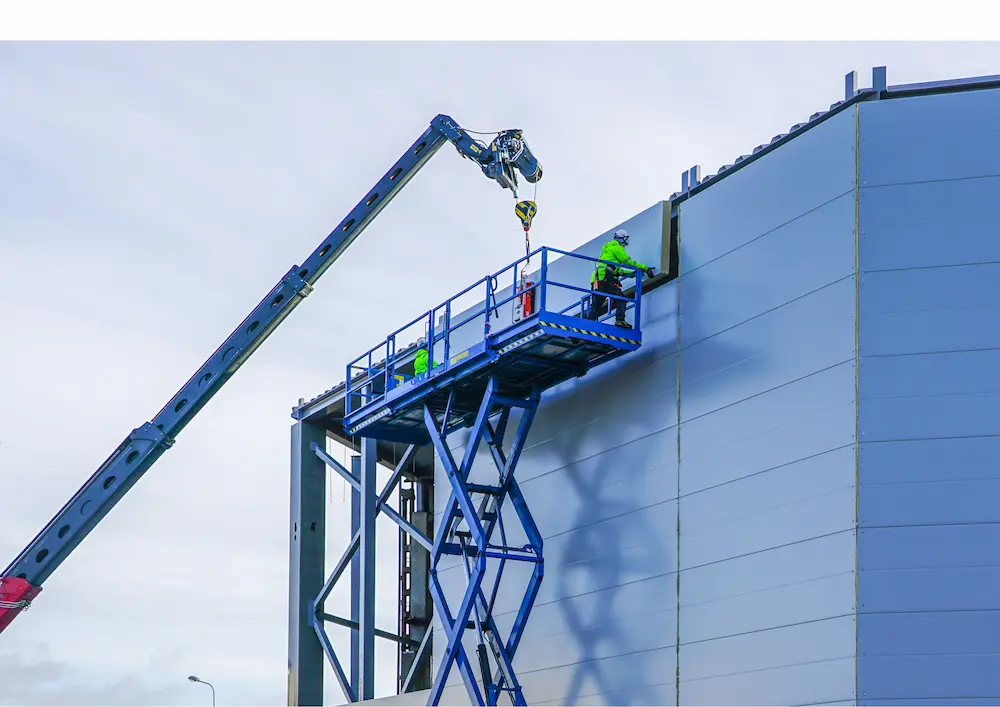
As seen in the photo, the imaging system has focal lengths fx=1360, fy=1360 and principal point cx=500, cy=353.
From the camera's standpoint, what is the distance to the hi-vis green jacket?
27.5 meters

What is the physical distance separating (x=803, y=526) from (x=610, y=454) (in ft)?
20.3

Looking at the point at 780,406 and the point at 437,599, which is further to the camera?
the point at 437,599

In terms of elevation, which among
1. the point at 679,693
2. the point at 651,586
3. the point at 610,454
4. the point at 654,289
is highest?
the point at 654,289

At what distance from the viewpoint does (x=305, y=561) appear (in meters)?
42.3

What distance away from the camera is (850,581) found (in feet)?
72.2

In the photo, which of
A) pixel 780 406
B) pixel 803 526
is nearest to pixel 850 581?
pixel 803 526

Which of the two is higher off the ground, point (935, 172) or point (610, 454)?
point (935, 172)

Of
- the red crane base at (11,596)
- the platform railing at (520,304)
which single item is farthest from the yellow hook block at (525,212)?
the red crane base at (11,596)

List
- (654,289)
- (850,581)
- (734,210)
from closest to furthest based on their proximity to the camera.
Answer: (850,581) → (734,210) → (654,289)

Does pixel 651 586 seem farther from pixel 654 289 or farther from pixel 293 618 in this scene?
pixel 293 618

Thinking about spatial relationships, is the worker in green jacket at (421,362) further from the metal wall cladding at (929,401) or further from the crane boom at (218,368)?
the metal wall cladding at (929,401)

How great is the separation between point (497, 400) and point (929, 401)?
1014cm

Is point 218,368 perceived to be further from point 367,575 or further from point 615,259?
point 615,259

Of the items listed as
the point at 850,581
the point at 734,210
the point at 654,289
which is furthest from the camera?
the point at 654,289
